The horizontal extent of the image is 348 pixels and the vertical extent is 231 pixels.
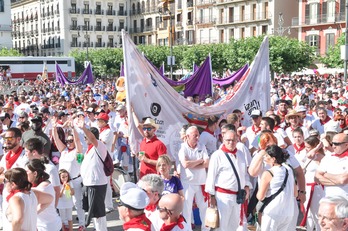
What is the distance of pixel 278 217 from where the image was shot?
5.57 metres

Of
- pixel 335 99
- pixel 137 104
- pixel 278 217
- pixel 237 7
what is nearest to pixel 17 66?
pixel 237 7

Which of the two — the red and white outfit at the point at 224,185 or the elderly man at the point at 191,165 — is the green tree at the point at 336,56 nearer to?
the elderly man at the point at 191,165

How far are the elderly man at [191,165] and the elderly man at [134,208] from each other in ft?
10.2

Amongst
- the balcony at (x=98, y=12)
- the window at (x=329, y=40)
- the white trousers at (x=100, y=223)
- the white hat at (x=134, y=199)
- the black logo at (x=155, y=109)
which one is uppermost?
the balcony at (x=98, y=12)

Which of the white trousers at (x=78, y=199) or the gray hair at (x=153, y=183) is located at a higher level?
the gray hair at (x=153, y=183)

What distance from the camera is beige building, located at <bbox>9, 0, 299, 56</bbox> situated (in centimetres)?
5738

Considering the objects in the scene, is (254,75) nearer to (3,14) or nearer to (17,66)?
(17,66)

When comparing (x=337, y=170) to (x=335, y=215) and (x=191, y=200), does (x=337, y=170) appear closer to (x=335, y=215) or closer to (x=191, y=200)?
(x=191, y=200)

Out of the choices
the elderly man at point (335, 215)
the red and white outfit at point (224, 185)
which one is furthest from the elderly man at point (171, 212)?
the red and white outfit at point (224, 185)

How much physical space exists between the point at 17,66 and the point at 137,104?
140ft

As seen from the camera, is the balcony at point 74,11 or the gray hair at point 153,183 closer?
the gray hair at point 153,183

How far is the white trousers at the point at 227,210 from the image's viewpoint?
6352mm

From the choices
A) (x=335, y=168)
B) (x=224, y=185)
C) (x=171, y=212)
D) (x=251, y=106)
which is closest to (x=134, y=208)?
(x=171, y=212)

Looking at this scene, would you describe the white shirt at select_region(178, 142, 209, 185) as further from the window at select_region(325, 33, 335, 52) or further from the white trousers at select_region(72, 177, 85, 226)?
the window at select_region(325, 33, 335, 52)
